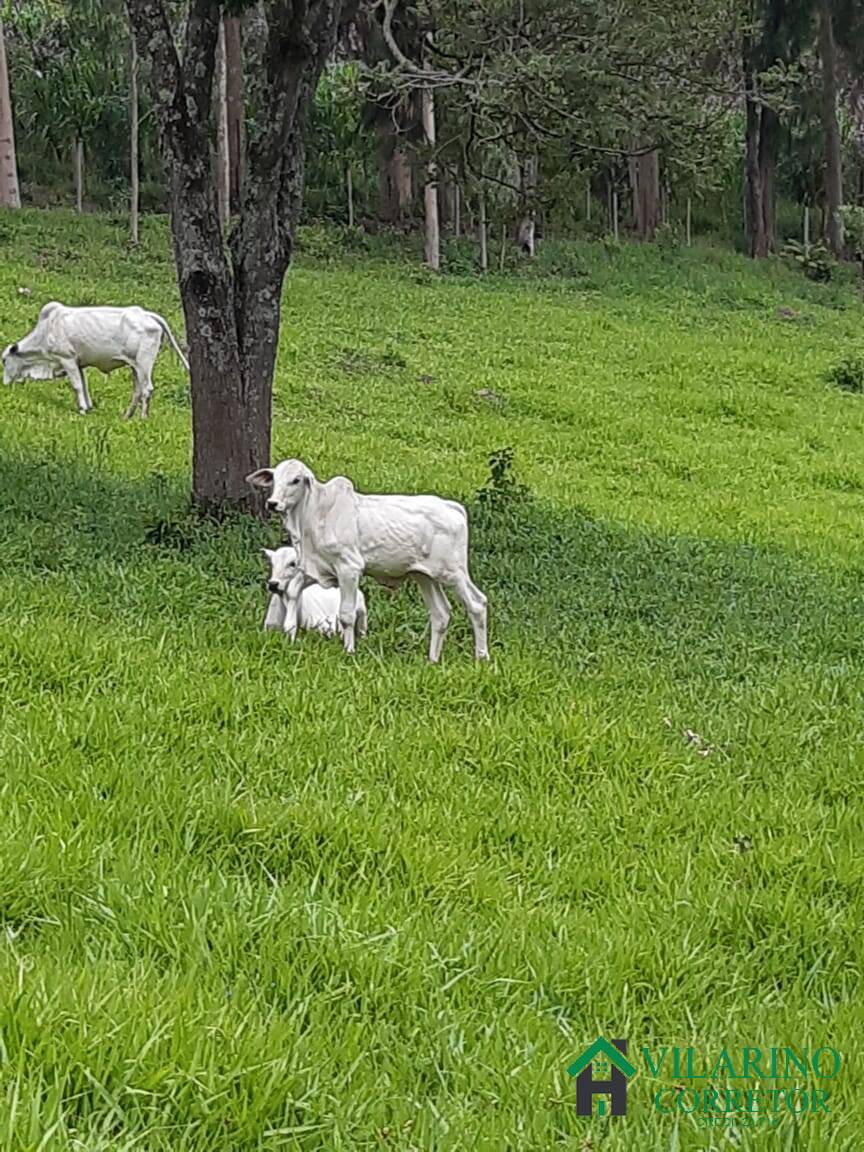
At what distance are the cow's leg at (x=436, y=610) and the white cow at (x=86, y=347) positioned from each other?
24.7 feet

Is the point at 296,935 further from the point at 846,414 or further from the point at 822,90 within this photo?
the point at 822,90

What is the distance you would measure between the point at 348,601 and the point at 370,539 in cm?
29

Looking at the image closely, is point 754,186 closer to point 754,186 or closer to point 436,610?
point 754,186

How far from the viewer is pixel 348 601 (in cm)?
609

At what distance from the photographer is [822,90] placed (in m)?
29.7

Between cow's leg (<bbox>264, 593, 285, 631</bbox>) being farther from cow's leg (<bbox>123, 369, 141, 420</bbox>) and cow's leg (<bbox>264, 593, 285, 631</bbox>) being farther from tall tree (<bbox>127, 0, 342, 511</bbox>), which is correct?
cow's leg (<bbox>123, 369, 141, 420</bbox>)

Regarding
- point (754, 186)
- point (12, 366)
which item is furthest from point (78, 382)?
point (754, 186)

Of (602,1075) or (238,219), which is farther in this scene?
(238,219)

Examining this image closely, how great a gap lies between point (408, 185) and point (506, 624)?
77.9ft

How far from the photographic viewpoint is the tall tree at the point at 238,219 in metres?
8.38

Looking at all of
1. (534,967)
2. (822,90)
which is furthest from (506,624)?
(822,90)

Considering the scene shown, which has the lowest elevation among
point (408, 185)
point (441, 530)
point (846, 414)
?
point (846, 414)

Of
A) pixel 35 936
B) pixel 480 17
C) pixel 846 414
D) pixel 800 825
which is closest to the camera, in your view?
pixel 35 936

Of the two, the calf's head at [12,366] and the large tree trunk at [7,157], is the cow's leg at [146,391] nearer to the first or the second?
the calf's head at [12,366]
